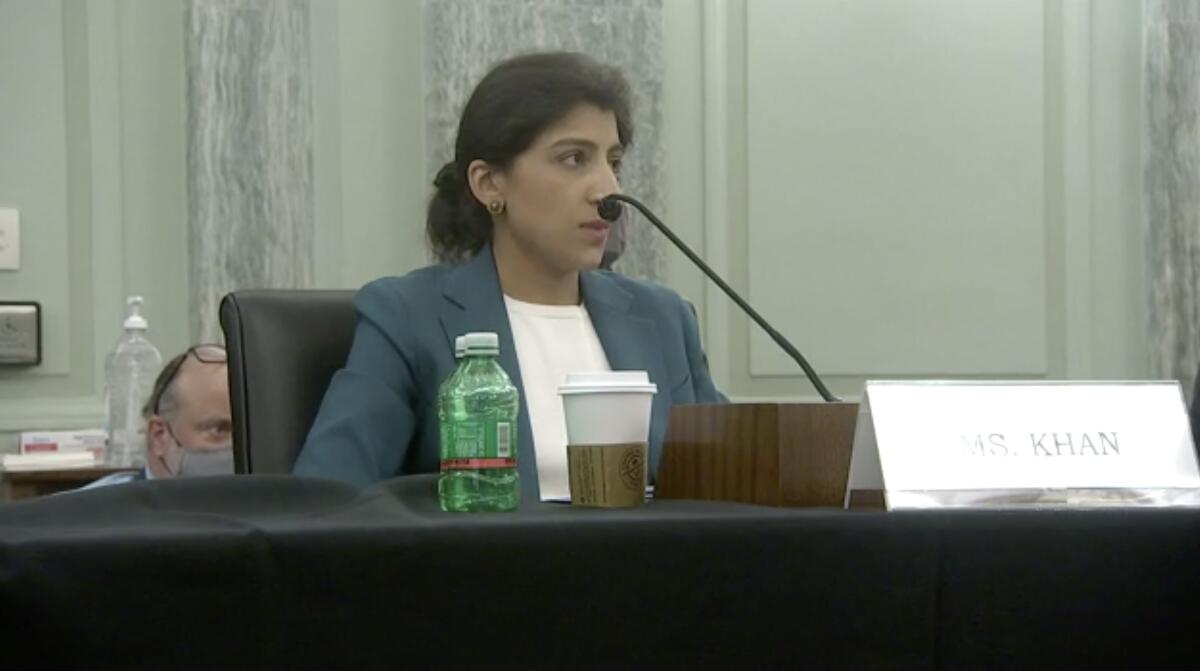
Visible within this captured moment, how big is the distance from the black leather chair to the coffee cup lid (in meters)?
0.63

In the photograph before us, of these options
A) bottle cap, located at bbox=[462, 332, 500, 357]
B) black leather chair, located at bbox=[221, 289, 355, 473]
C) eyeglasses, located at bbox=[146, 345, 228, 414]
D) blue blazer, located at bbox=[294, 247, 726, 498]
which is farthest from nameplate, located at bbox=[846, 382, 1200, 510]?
eyeglasses, located at bbox=[146, 345, 228, 414]

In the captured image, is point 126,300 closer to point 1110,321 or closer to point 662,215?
point 662,215

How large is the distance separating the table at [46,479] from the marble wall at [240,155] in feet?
1.75

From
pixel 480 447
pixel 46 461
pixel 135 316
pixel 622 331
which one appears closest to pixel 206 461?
pixel 622 331

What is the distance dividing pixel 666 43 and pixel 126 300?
1.41 meters

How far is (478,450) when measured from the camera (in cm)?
120

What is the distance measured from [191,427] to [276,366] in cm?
65

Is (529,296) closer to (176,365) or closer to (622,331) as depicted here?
(622,331)

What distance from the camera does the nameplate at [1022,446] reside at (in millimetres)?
1157

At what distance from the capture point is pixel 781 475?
122 centimetres

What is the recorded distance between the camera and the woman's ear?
199 centimetres

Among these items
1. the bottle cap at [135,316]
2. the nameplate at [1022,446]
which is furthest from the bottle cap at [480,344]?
the bottle cap at [135,316]

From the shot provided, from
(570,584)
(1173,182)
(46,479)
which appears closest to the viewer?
(570,584)

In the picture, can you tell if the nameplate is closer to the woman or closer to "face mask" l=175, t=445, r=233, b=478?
the woman
